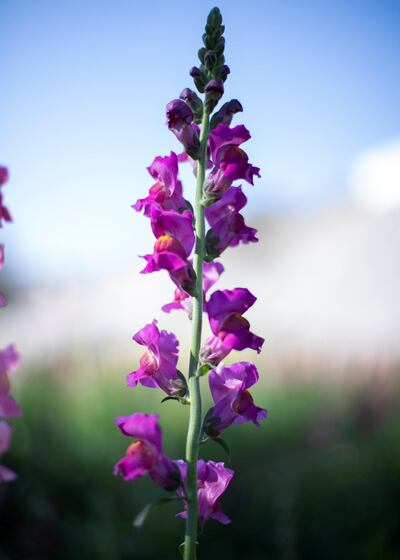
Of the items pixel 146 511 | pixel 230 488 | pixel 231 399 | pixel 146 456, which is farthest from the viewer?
pixel 230 488

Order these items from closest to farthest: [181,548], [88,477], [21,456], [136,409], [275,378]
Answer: [181,548] → [21,456] → [88,477] → [136,409] → [275,378]

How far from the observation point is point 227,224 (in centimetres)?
117

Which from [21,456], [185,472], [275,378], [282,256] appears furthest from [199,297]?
[282,256]

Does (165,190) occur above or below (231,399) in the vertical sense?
above

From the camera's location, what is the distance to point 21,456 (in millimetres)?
2650

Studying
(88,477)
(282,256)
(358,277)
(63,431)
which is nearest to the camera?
(88,477)

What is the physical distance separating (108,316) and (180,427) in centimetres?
171

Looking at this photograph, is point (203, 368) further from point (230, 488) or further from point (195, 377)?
point (230, 488)

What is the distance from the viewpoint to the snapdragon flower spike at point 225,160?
1142 millimetres

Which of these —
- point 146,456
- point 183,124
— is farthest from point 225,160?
point 146,456

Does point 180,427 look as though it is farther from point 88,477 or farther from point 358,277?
point 358,277

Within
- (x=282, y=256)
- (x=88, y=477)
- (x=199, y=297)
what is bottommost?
(x=88, y=477)

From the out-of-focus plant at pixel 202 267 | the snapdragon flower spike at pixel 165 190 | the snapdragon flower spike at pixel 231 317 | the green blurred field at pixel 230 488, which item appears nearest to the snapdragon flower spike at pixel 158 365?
the out-of-focus plant at pixel 202 267

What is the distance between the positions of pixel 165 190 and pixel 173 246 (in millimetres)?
151
